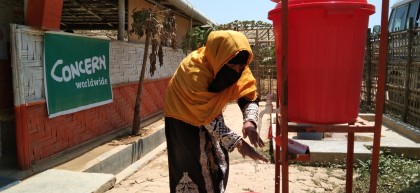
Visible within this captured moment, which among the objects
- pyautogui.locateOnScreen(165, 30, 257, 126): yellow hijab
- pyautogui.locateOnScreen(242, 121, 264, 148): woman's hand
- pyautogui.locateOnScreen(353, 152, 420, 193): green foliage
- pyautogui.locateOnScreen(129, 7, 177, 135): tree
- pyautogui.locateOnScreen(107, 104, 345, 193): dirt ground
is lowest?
pyautogui.locateOnScreen(107, 104, 345, 193): dirt ground

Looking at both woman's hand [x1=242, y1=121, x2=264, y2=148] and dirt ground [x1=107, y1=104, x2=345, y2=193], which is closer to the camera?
woman's hand [x1=242, y1=121, x2=264, y2=148]

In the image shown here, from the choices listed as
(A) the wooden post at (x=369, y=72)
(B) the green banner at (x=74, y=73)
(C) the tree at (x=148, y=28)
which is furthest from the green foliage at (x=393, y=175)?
(A) the wooden post at (x=369, y=72)

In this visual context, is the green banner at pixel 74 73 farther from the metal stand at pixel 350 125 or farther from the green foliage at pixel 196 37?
the green foliage at pixel 196 37

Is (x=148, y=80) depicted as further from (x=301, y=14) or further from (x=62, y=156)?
(x=301, y=14)

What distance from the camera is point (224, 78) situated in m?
1.88

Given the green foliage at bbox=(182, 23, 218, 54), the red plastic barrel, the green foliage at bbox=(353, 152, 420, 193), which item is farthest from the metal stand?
the green foliage at bbox=(182, 23, 218, 54)

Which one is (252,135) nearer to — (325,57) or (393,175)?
(325,57)

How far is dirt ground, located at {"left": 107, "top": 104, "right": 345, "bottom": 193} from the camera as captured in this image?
3867mm

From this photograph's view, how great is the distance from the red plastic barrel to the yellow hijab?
274mm

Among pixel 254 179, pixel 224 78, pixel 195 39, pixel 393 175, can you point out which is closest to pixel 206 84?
pixel 224 78

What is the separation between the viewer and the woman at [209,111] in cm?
184

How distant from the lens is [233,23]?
17125mm

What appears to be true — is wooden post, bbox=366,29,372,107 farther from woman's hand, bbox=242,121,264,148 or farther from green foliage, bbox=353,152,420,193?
woman's hand, bbox=242,121,264,148

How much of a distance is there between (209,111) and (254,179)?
251 cm
